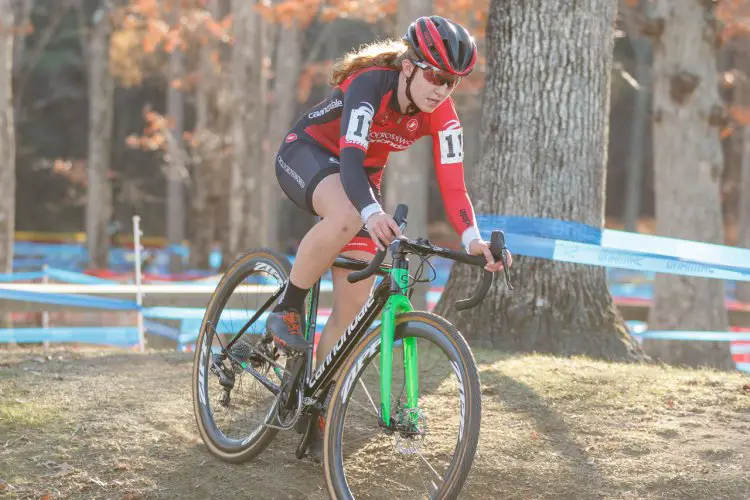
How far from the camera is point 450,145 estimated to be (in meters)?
4.70

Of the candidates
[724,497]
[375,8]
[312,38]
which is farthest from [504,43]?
[312,38]

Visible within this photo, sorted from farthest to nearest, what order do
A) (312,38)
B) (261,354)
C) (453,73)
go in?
1. (312,38)
2. (261,354)
3. (453,73)

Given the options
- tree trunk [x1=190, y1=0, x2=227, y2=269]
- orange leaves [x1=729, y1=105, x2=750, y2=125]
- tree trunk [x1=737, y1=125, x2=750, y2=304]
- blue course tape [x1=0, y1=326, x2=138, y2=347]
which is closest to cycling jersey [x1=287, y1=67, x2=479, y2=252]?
blue course tape [x1=0, y1=326, x2=138, y2=347]

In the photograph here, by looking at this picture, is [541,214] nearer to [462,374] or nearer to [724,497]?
[724,497]

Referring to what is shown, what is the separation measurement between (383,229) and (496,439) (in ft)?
5.92

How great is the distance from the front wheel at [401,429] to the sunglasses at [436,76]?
1.02 meters

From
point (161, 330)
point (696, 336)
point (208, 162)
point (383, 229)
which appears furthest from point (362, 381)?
point (208, 162)

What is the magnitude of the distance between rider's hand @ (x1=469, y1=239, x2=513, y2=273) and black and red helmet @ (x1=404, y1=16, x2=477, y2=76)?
72 cm

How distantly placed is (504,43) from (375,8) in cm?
1319

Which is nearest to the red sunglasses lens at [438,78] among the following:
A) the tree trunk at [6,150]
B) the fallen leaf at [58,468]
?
the fallen leaf at [58,468]

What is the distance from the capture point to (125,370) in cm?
693

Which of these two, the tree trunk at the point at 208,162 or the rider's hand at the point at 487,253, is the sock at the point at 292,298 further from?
the tree trunk at the point at 208,162

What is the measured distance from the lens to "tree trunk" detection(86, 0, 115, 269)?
27.9 metres

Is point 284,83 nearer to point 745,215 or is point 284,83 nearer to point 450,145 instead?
point 745,215
